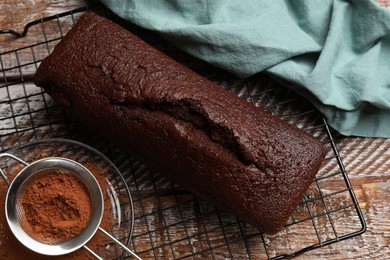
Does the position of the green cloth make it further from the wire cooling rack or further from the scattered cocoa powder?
the scattered cocoa powder

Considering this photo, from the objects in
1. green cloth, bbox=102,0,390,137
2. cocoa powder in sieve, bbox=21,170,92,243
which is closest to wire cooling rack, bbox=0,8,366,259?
green cloth, bbox=102,0,390,137

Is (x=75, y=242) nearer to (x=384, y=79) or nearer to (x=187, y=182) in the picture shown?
(x=187, y=182)

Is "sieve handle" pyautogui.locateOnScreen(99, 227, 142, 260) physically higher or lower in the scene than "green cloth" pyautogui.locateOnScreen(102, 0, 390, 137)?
lower

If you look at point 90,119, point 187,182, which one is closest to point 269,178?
point 187,182

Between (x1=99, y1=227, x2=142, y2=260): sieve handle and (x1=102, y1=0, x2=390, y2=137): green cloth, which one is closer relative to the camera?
(x1=99, y1=227, x2=142, y2=260): sieve handle

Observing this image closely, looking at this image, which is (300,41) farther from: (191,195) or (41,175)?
(41,175)

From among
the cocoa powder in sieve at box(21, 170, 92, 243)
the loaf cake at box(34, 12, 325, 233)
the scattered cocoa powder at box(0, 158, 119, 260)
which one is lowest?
the scattered cocoa powder at box(0, 158, 119, 260)
